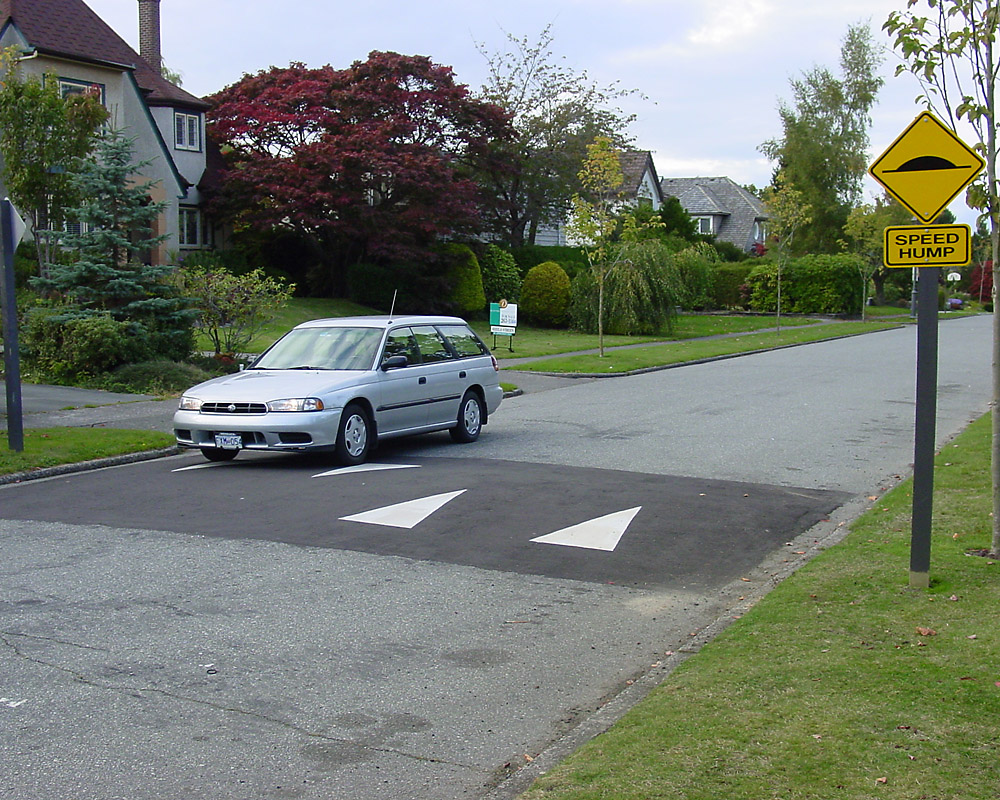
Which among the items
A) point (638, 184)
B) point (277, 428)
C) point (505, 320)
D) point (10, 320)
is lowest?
point (277, 428)

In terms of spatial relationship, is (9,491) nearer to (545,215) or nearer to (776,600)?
(776,600)

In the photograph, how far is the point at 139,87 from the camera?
1405 inches

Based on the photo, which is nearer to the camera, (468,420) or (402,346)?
(402,346)

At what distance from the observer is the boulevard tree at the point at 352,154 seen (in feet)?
122

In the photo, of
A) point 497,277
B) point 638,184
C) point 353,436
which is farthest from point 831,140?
point 353,436

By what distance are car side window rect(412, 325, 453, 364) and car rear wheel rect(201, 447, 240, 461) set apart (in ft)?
8.38

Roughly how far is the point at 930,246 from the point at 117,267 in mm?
16921

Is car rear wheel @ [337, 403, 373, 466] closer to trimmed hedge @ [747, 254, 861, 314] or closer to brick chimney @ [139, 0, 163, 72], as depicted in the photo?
brick chimney @ [139, 0, 163, 72]

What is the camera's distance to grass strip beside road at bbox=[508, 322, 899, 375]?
82.8 feet

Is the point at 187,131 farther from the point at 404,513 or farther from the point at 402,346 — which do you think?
the point at 404,513

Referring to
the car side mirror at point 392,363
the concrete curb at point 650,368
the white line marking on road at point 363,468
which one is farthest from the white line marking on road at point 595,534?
the concrete curb at point 650,368

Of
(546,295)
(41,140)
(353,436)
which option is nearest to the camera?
(353,436)

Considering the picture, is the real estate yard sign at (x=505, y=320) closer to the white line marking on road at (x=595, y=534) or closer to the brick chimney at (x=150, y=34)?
the white line marking on road at (x=595, y=534)

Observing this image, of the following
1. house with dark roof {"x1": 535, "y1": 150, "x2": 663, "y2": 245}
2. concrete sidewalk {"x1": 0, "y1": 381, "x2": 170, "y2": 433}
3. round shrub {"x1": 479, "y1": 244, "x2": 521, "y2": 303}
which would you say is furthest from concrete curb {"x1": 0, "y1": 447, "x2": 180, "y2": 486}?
house with dark roof {"x1": 535, "y1": 150, "x2": 663, "y2": 245}
